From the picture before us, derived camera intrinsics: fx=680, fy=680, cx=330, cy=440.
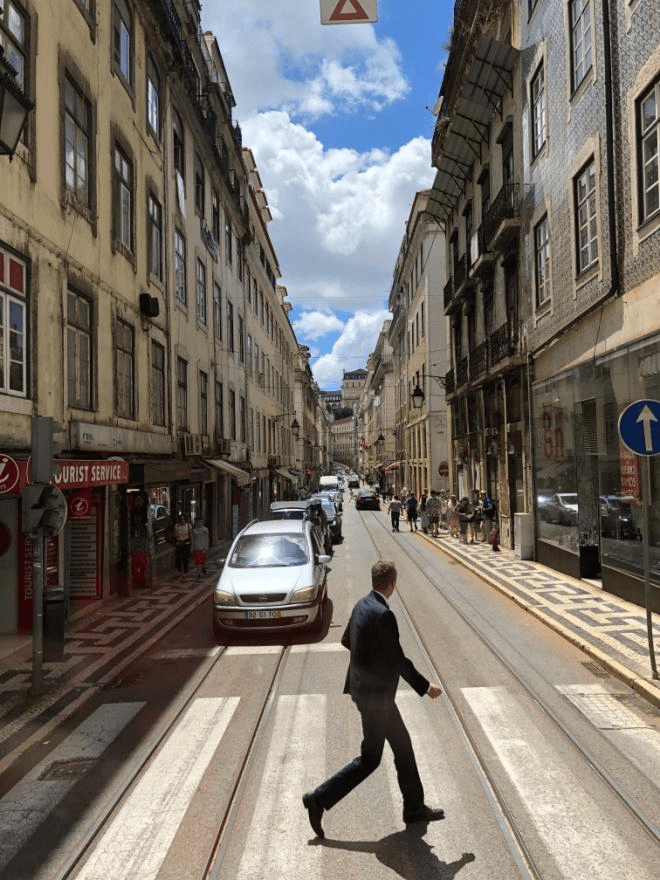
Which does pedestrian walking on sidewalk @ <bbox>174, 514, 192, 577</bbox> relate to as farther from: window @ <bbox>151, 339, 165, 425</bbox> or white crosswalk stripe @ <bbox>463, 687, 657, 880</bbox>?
white crosswalk stripe @ <bbox>463, 687, 657, 880</bbox>

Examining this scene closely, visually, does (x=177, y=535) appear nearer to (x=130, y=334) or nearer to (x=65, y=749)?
(x=130, y=334)

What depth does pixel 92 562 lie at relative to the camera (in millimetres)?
13977

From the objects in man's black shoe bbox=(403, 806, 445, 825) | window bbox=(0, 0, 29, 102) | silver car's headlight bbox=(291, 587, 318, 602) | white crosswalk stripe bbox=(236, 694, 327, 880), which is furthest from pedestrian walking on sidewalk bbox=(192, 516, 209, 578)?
man's black shoe bbox=(403, 806, 445, 825)

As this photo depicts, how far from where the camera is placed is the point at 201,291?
24578 mm

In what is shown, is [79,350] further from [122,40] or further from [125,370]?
[122,40]

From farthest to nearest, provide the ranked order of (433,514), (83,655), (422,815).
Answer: (433,514) → (83,655) → (422,815)

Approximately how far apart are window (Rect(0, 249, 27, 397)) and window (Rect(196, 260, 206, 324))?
43.5ft

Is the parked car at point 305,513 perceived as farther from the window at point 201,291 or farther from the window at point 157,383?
the window at point 201,291

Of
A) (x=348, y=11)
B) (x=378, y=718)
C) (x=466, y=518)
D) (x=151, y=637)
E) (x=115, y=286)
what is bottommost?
(x=151, y=637)

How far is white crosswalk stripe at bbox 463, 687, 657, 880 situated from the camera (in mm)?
4141

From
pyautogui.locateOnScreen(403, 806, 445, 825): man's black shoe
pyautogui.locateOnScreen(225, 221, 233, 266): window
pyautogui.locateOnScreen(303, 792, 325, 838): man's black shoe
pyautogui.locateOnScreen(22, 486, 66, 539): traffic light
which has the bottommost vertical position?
pyautogui.locateOnScreen(403, 806, 445, 825): man's black shoe

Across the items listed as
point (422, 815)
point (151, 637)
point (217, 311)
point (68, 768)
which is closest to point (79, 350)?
point (151, 637)

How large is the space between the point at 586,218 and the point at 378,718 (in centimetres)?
1283

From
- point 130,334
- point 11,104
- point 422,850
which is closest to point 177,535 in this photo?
point 130,334
